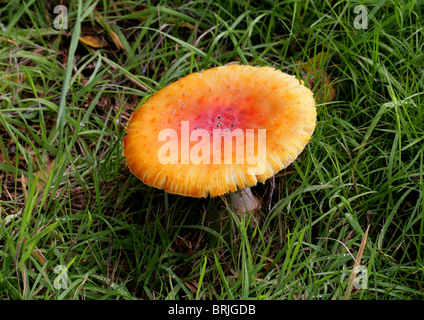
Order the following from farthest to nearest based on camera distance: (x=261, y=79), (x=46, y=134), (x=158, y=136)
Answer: (x=46, y=134) < (x=261, y=79) < (x=158, y=136)

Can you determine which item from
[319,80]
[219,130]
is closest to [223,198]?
[219,130]

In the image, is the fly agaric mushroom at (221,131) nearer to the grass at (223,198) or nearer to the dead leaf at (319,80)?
the grass at (223,198)

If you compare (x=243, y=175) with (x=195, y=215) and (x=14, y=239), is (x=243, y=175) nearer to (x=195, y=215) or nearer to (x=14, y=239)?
(x=195, y=215)

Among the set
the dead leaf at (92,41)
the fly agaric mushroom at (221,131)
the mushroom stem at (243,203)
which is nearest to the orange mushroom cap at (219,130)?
the fly agaric mushroom at (221,131)

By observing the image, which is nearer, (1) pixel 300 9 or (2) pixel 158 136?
(2) pixel 158 136

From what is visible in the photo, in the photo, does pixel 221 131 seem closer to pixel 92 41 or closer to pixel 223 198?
pixel 223 198

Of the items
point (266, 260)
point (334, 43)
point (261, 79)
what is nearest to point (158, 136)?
point (261, 79)

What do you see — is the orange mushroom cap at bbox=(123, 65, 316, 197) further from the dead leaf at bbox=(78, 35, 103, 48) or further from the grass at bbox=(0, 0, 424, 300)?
the dead leaf at bbox=(78, 35, 103, 48)
